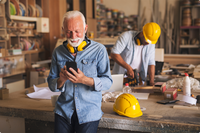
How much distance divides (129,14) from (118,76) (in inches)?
311

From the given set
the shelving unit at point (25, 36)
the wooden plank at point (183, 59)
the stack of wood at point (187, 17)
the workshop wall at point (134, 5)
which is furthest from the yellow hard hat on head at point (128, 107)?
the workshop wall at point (134, 5)

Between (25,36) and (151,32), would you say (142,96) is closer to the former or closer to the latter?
(151,32)

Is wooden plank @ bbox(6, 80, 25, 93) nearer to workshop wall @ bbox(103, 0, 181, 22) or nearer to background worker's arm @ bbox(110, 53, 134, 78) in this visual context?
background worker's arm @ bbox(110, 53, 134, 78)

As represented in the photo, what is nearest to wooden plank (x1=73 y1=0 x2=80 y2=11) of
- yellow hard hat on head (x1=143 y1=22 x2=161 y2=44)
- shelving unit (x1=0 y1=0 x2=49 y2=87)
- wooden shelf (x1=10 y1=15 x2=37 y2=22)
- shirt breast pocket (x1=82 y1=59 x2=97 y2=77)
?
shelving unit (x1=0 y1=0 x2=49 y2=87)

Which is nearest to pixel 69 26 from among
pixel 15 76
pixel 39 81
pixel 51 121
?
pixel 51 121

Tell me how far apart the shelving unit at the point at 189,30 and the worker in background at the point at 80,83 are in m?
7.94

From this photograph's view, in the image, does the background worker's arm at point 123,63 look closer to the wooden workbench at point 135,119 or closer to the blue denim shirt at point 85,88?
the wooden workbench at point 135,119

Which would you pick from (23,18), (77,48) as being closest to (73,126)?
(77,48)

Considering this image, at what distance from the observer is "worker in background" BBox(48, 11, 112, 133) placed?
4.63 feet

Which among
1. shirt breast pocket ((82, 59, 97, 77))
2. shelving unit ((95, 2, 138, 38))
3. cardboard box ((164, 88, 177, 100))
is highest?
shelving unit ((95, 2, 138, 38))

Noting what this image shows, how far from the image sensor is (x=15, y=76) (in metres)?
5.20

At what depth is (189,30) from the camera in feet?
29.2

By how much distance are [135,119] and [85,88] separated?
482 millimetres

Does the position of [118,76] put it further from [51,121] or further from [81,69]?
[81,69]
